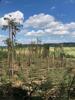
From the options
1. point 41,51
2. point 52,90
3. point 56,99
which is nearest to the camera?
point 56,99

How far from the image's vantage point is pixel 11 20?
2545 cm

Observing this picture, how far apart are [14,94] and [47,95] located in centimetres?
178

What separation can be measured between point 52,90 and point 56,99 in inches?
38.2

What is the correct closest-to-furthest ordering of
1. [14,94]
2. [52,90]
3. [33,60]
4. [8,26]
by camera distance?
[52,90], [14,94], [8,26], [33,60]

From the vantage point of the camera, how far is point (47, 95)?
12086 mm

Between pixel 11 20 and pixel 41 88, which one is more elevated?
pixel 11 20

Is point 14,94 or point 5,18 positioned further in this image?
point 5,18

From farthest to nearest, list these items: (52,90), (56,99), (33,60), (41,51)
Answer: (41,51) → (33,60) → (52,90) → (56,99)

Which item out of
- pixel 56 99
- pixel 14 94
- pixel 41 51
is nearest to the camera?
pixel 56 99

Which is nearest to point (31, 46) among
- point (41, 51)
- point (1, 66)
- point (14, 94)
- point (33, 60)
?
point (33, 60)

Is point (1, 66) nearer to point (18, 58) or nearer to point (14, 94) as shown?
point (18, 58)

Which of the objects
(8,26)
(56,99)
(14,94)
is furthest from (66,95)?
(8,26)

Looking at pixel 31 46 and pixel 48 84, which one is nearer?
pixel 48 84

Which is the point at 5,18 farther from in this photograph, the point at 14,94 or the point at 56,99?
the point at 56,99
